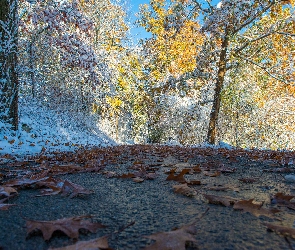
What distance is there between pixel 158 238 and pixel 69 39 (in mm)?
7860

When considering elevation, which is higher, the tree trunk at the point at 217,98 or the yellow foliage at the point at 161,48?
the yellow foliage at the point at 161,48

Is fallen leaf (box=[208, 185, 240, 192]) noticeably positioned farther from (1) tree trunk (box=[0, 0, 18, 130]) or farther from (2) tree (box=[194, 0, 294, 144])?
(2) tree (box=[194, 0, 294, 144])

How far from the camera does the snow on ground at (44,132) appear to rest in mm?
5980

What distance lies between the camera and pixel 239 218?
1362mm

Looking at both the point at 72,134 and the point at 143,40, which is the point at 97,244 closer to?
the point at 72,134

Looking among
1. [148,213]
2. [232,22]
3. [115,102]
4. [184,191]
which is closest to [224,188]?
[184,191]

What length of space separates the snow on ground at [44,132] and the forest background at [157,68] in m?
0.20

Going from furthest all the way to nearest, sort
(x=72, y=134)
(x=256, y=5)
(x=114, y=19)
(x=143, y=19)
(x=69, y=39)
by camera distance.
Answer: (x=114, y=19), (x=143, y=19), (x=72, y=134), (x=256, y=5), (x=69, y=39)

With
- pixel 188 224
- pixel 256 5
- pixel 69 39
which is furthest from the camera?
pixel 256 5

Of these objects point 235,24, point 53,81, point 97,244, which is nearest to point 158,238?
point 97,244

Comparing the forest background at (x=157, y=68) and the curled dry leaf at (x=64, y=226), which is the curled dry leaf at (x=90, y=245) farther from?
the forest background at (x=157, y=68)

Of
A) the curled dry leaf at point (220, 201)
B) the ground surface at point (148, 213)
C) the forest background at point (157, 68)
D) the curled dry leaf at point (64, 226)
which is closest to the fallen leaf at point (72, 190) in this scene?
the ground surface at point (148, 213)

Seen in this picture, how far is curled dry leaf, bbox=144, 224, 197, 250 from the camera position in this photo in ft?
3.10

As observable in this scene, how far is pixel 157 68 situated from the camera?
766 inches
